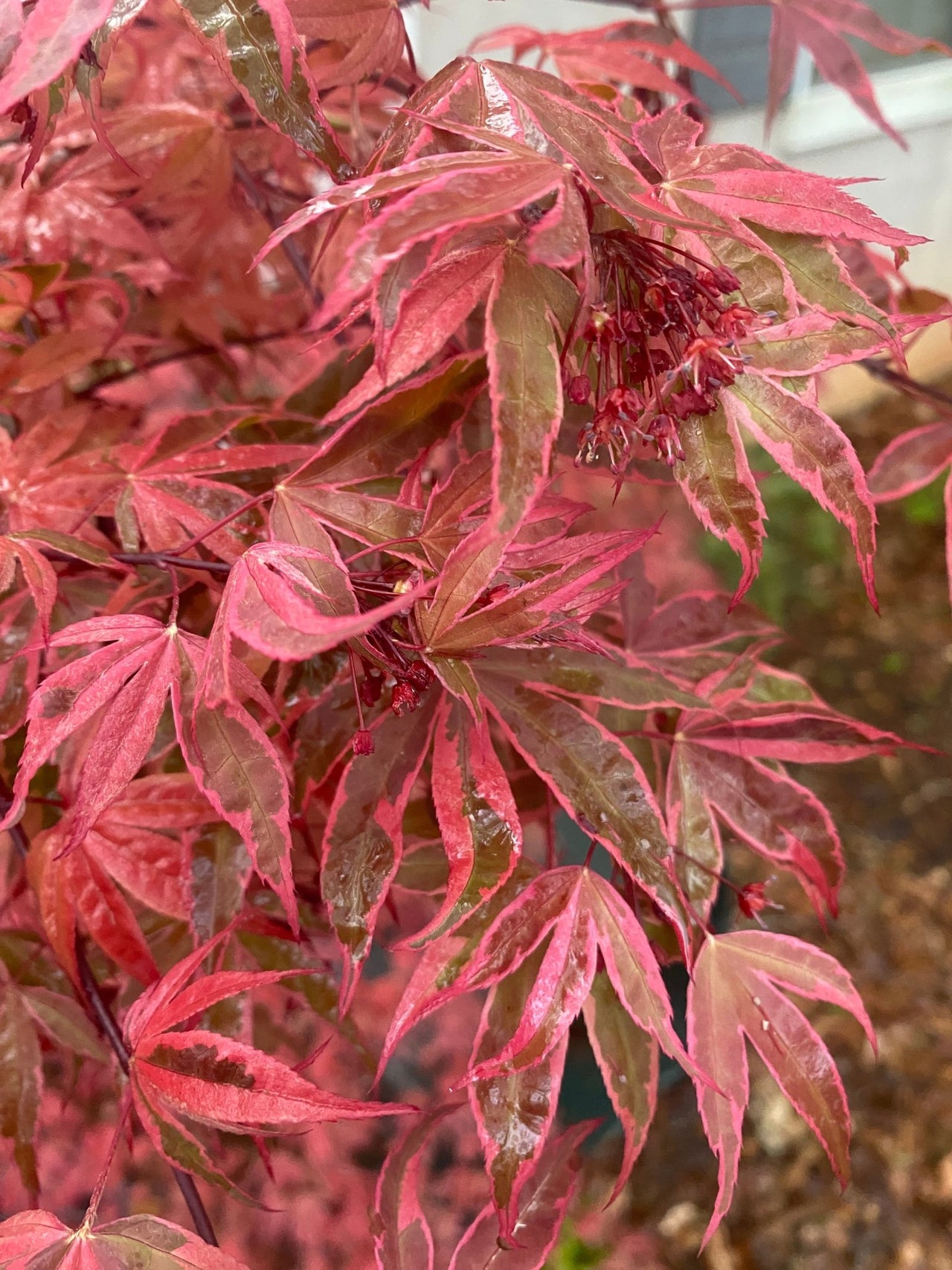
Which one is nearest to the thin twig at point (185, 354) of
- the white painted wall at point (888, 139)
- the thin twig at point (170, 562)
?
the thin twig at point (170, 562)

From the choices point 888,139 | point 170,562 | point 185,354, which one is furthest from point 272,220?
point 888,139

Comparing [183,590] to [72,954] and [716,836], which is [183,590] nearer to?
[72,954]

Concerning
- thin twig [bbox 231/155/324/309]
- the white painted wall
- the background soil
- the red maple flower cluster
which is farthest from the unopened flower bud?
Result: the white painted wall

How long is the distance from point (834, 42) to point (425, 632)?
484mm

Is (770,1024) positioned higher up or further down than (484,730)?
further down

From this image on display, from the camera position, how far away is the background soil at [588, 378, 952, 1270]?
3.11ft

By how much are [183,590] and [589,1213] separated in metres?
0.83

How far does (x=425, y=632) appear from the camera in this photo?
31cm

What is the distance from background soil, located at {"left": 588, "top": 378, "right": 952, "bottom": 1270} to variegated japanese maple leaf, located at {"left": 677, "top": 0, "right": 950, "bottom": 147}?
31.7 inches

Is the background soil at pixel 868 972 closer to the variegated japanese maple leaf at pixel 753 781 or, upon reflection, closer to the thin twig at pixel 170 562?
the variegated japanese maple leaf at pixel 753 781

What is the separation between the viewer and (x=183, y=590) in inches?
16.2

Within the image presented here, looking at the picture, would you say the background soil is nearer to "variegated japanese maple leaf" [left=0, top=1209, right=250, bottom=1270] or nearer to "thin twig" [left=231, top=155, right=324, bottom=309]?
"variegated japanese maple leaf" [left=0, top=1209, right=250, bottom=1270]

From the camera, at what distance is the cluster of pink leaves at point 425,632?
0.91 ft

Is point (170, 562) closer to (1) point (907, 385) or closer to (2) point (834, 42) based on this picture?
(1) point (907, 385)
